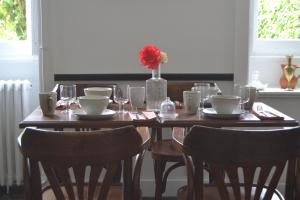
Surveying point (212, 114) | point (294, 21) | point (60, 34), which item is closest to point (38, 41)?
point (60, 34)

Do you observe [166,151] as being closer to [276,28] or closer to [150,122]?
[150,122]

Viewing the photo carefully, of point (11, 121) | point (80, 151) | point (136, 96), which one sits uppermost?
point (136, 96)

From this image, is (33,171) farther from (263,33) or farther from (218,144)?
(263,33)

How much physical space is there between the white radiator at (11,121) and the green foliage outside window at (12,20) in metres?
0.40

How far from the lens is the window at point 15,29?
3.14 metres

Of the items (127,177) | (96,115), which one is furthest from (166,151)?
(127,177)

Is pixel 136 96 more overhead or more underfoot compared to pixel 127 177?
more overhead

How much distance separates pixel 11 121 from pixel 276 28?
2070 millimetres

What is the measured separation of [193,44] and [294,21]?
872mm

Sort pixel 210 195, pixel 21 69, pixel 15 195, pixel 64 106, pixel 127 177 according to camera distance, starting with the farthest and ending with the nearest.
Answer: pixel 21 69 → pixel 15 195 → pixel 64 106 → pixel 210 195 → pixel 127 177

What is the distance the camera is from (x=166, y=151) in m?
2.43

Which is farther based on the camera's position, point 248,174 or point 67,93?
point 67,93

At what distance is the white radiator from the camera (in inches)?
116

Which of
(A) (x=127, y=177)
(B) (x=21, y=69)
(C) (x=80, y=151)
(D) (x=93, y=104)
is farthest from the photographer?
(B) (x=21, y=69)
